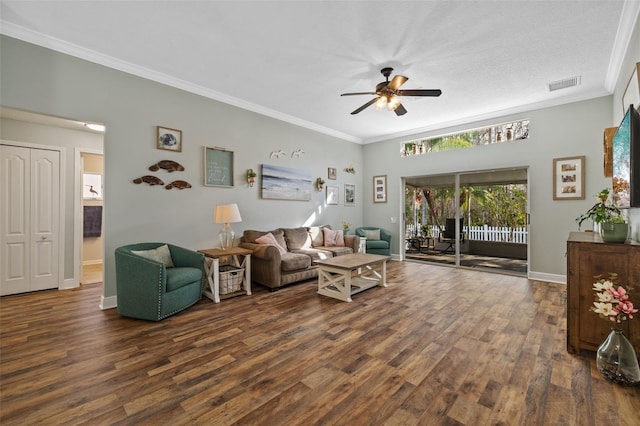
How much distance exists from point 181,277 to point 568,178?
20.4 ft

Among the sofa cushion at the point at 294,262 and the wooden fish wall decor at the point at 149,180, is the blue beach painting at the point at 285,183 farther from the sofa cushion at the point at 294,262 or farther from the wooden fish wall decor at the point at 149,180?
the wooden fish wall decor at the point at 149,180

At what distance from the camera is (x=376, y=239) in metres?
6.60

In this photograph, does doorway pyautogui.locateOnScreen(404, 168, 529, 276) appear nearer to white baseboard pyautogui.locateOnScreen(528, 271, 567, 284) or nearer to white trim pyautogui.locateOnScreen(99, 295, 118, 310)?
white baseboard pyautogui.locateOnScreen(528, 271, 567, 284)

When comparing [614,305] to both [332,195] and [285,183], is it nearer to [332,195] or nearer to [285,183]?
[285,183]

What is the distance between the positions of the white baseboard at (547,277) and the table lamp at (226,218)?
525cm

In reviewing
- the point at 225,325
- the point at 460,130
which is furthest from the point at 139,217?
the point at 460,130

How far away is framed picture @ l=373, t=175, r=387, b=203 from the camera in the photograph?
702 centimetres

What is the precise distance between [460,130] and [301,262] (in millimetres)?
4447

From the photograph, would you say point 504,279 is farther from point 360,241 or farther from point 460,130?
point 460,130

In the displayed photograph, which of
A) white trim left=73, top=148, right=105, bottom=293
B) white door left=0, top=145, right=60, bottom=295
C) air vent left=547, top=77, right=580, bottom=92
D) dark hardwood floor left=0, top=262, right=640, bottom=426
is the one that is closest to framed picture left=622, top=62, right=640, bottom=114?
air vent left=547, top=77, right=580, bottom=92

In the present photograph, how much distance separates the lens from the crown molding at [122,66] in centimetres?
288

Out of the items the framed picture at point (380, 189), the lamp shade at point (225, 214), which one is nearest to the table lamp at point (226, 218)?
the lamp shade at point (225, 214)

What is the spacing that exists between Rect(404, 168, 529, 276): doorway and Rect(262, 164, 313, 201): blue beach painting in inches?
103

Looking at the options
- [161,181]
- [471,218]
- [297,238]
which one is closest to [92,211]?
[161,181]
